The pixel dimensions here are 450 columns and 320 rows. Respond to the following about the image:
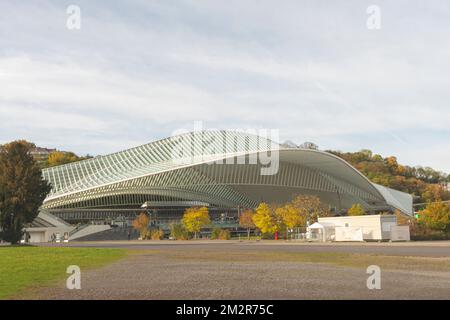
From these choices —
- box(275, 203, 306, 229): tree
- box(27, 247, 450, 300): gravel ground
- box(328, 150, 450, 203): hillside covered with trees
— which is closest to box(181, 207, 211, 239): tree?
box(275, 203, 306, 229): tree

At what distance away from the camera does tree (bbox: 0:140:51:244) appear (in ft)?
151

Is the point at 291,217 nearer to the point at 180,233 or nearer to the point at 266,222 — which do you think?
the point at 266,222

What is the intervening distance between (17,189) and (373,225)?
1345 inches

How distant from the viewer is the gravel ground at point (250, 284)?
1258 cm

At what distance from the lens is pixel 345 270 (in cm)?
1908

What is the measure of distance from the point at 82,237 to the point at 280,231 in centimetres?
3137

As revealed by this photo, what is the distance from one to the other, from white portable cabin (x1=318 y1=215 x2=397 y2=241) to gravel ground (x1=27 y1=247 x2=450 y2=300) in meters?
32.9

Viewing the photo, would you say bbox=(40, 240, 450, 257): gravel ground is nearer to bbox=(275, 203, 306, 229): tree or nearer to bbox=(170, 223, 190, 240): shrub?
bbox=(275, 203, 306, 229): tree

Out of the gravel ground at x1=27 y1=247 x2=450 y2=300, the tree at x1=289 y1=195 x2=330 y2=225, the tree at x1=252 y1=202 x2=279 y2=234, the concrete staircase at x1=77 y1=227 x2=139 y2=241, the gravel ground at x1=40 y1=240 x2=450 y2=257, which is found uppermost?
the tree at x1=289 y1=195 x2=330 y2=225

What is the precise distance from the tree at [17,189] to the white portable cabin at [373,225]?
3089 cm

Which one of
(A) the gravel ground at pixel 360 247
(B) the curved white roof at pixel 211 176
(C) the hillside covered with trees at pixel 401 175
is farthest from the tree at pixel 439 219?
(C) the hillside covered with trees at pixel 401 175
